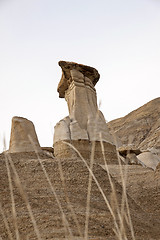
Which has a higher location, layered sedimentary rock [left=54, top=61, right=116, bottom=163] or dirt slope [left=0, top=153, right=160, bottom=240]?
layered sedimentary rock [left=54, top=61, right=116, bottom=163]

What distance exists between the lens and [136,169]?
10273mm

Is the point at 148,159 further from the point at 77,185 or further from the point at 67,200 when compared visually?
the point at 67,200

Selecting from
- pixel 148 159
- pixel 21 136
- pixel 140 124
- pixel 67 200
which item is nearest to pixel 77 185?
pixel 67 200

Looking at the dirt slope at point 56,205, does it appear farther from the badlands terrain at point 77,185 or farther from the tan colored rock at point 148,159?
the tan colored rock at point 148,159

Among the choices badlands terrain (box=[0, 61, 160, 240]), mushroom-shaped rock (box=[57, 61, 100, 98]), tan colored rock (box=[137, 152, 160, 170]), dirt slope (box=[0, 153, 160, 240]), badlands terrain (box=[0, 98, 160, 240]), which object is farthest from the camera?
tan colored rock (box=[137, 152, 160, 170])

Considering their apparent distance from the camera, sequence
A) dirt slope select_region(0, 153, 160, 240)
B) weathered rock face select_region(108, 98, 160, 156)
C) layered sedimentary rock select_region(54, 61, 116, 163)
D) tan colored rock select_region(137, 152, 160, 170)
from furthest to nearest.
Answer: weathered rock face select_region(108, 98, 160, 156), tan colored rock select_region(137, 152, 160, 170), layered sedimentary rock select_region(54, 61, 116, 163), dirt slope select_region(0, 153, 160, 240)

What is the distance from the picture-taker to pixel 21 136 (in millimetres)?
12680

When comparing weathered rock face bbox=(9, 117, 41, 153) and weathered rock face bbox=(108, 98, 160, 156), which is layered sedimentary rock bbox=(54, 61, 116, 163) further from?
weathered rock face bbox=(108, 98, 160, 156)

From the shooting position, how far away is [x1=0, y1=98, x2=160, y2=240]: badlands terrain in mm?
2303

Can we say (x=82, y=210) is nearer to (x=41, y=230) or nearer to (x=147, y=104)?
(x=41, y=230)

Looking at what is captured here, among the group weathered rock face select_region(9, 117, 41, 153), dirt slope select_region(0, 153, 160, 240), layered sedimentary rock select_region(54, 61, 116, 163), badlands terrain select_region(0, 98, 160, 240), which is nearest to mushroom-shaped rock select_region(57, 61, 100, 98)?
layered sedimentary rock select_region(54, 61, 116, 163)

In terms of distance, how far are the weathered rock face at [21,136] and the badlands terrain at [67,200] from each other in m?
3.84

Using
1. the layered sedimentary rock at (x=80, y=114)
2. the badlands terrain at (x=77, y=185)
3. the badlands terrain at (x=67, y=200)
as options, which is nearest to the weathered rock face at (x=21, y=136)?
the badlands terrain at (x=77, y=185)

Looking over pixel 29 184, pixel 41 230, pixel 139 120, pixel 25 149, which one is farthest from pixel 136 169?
pixel 139 120
